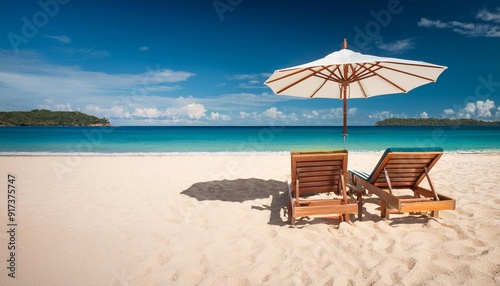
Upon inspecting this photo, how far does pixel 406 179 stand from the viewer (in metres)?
4.15

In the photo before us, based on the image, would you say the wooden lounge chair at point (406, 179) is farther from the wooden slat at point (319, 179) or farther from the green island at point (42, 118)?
the green island at point (42, 118)

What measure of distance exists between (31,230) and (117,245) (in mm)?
1534

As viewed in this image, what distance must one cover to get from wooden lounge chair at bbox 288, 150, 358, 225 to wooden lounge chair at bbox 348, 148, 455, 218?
1.71ft

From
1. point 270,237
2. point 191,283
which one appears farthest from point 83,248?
point 270,237

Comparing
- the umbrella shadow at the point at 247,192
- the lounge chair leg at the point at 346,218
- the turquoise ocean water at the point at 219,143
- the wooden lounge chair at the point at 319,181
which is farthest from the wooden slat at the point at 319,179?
the turquoise ocean water at the point at 219,143

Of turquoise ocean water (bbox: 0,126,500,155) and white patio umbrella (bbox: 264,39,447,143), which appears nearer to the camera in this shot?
white patio umbrella (bbox: 264,39,447,143)

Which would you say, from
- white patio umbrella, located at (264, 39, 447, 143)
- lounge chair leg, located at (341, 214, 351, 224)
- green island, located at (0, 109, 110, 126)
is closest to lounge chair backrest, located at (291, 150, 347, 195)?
lounge chair leg, located at (341, 214, 351, 224)

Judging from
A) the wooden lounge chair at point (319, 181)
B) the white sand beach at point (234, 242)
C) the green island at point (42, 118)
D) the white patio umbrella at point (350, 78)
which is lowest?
the white sand beach at point (234, 242)

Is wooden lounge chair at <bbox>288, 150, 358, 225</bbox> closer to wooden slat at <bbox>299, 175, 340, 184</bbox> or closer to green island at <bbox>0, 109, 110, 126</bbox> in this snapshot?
wooden slat at <bbox>299, 175, 340, 184</bbox>

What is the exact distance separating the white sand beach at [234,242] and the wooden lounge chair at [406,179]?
27 cm

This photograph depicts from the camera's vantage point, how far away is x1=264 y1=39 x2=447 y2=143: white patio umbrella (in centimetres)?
446

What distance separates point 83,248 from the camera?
319 centimetres

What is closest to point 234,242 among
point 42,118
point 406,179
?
point 406,179

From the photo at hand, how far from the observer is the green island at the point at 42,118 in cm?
7712
